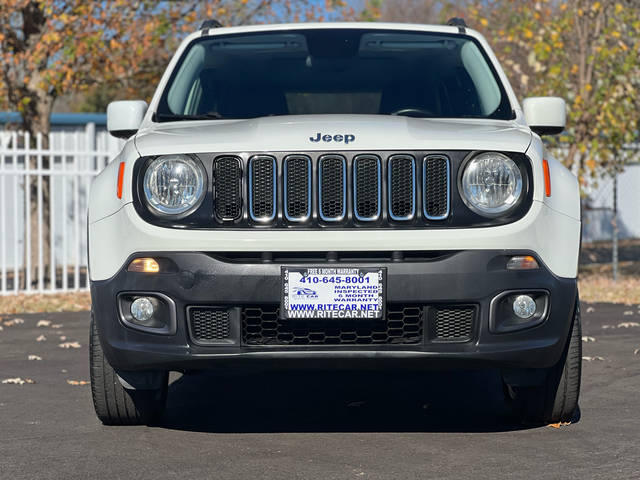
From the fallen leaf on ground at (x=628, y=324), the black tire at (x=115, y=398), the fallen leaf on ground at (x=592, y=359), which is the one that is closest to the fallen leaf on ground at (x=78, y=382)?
the black tire at (x=115, y=398)

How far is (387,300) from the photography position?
469 cm

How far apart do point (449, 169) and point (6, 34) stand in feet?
35.3

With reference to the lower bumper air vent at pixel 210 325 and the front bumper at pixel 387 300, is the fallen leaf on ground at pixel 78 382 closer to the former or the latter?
the front bumper at pixel 387 300

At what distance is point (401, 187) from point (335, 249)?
0.38m

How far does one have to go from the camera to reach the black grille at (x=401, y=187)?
4.80 metres

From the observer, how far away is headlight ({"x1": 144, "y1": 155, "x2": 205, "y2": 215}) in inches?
191

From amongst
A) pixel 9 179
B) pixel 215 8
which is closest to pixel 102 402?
pixel 215 8

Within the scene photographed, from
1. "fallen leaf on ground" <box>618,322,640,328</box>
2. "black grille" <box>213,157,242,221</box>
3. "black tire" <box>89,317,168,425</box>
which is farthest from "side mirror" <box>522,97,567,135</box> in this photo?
"fallen leaf on ground" <box>618,322,640,328</box>

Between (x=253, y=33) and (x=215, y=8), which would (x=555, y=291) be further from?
(x=215, y=8)

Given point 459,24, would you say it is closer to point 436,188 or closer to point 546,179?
point 546,179

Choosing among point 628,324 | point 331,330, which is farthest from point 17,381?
point 628,324

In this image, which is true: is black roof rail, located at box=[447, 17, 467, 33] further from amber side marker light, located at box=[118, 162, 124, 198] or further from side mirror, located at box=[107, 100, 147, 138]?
amber side marker light, located at box=[118, 162, 124, 198]

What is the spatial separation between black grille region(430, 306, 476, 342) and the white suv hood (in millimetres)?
666

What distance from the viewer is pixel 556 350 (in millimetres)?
4914
